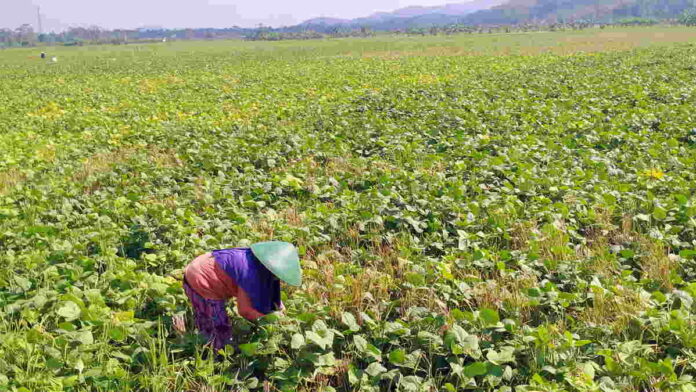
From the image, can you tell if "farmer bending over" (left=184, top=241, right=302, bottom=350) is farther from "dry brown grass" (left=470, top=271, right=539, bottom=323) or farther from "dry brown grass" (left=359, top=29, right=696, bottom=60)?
"dry brown grass" (left=359, top=29, right=696, bottom=60)

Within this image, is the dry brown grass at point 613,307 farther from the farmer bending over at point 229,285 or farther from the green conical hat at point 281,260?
the farmer bending over at point 229,285

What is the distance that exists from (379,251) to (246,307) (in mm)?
1865

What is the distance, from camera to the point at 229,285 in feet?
11.5

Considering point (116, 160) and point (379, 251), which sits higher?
point (116, 160)

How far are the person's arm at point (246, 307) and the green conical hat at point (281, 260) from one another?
1.19 ft

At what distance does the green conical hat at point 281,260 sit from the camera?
319 cm

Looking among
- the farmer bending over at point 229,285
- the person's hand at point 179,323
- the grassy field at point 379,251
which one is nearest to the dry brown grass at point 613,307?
the grassy field at point 379,251

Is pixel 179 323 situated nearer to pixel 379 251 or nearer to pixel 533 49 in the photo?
pixel 379 251

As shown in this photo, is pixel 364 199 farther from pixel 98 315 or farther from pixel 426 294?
pixel 98 315

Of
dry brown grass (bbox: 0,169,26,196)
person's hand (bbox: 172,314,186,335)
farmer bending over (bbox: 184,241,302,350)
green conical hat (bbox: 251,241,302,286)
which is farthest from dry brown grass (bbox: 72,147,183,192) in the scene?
green conical hat (bbox: 251,241,302,286)

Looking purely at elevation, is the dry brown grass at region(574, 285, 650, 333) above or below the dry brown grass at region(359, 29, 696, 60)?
below

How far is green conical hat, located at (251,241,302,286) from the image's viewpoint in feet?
10.5

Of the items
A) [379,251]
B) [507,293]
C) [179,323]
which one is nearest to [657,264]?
[507,293]

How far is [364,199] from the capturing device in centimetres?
603
